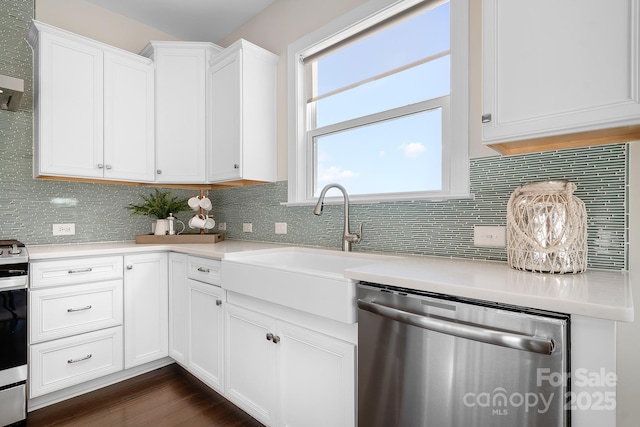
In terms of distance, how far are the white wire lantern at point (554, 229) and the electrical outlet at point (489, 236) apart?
0.27 meters

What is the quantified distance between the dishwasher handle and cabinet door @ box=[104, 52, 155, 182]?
7.68ft

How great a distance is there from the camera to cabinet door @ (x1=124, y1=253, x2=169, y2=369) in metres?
2.28

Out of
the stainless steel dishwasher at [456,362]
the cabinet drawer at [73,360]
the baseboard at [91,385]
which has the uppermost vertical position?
the stainless steel dishwasher at [456,362]

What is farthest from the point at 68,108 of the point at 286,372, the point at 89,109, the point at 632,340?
the point at 632,340

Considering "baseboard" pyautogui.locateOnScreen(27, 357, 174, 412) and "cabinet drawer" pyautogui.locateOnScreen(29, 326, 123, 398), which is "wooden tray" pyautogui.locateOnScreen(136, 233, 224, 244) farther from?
"baseboard" pyautogui.locateOnScreen(27, 357, 174, 412)

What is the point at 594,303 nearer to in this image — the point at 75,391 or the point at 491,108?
the point at 491,108

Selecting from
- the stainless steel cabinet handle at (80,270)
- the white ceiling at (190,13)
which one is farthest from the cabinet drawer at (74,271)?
the white ceiling at (190,13)

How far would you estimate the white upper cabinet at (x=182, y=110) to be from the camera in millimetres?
2742

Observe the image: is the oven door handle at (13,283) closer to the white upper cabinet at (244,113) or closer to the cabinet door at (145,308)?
the cabinet door at (145,308)

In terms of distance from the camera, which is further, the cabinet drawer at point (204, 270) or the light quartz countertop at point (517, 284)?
the cabinet drawer at point (204, 270)

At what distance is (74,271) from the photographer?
207 centimetres

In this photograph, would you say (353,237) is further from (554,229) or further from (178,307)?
(178,307)

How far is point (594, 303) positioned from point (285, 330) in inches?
45.7

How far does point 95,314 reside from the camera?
2.16 m
